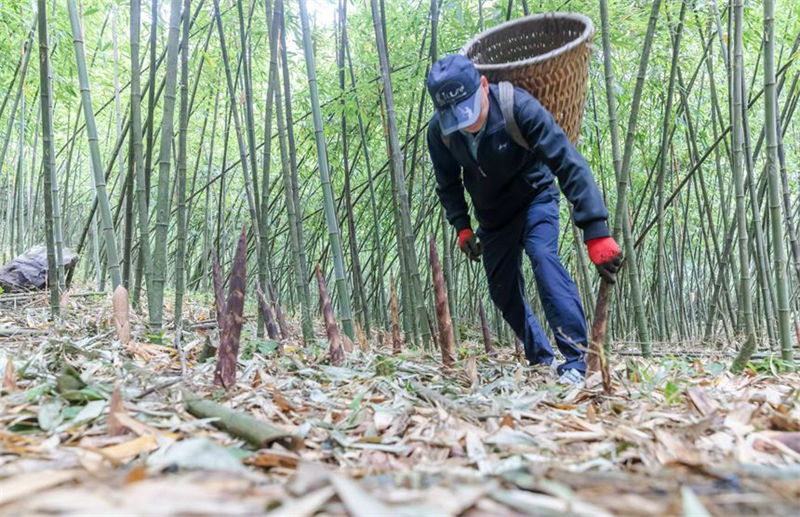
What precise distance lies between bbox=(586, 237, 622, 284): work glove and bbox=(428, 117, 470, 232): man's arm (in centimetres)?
65

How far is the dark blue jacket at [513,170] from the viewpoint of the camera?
1596 mm

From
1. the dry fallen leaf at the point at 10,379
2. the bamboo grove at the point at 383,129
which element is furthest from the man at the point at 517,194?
the dry fallen leaf at the point at 10,379

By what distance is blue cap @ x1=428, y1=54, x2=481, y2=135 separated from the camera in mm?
1629

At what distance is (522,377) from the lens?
5.65ft

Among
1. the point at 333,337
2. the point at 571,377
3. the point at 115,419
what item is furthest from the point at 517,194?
the point at 115,419

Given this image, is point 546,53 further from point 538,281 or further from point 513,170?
point 538,281

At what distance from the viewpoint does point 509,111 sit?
1.69 metres

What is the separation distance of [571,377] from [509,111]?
2.54 ft

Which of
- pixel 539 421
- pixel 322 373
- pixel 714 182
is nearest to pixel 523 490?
pixel 539 421

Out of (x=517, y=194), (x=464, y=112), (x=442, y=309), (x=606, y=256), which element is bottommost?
(x=442, y=309)

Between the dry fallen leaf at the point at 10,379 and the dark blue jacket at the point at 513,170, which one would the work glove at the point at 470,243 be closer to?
the dark blue jacket at the point at 513,170

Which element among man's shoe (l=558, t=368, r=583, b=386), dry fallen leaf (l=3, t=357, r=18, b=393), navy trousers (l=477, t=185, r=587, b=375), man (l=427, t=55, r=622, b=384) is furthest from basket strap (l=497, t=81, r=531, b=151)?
dry fallen leaf (l=3, t=357, r=18, b=393)

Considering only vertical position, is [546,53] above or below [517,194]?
above

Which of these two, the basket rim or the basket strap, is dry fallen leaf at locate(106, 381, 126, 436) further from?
the basket rim
